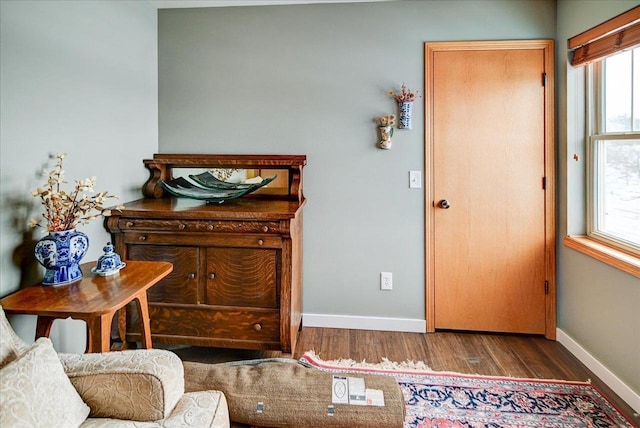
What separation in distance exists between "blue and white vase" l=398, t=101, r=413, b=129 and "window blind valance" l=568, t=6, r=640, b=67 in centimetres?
105

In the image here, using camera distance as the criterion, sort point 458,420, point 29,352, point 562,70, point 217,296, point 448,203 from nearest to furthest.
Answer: point 29,352 → point 458,420 → point 217,296 → point 562,70 → point 448,203

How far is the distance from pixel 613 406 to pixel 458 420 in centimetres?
83

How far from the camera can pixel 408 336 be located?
261 centimetres

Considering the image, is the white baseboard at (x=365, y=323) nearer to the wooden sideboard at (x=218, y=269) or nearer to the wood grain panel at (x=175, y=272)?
the wooden sideboard at (x=218, y=269)

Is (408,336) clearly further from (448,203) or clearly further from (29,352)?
(29,352)

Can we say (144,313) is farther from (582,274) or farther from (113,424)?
(582,274)

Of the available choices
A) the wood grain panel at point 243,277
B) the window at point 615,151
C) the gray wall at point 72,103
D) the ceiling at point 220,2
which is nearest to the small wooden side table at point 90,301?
the gray wall at point 72,103

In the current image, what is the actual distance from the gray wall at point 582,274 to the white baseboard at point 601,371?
0.02 metres

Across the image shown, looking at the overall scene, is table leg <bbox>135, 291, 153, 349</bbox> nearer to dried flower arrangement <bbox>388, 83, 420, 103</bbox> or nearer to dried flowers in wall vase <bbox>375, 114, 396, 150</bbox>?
dried flowers in wall vase <bbox>375, 114, 396, 150</bbox>

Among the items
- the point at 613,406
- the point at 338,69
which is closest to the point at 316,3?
the point at 338,69

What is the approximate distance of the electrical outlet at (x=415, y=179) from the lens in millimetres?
2610

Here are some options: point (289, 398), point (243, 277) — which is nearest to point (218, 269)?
point (243, 277)

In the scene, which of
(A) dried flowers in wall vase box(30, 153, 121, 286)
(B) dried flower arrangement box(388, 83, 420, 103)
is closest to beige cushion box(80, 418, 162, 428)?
(A) dried flowers in wall vase box(30, 153, 121, 286)

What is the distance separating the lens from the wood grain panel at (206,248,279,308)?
2148 millimetres
